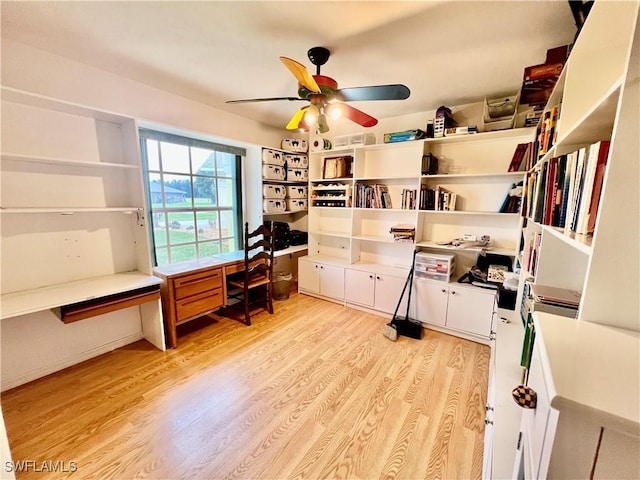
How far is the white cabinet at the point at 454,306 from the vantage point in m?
2.52

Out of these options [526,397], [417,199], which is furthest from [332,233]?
[526,397]

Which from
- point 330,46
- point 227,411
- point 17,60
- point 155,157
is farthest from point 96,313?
point 330,46

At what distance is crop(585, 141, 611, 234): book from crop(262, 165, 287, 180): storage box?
3007 millimetres

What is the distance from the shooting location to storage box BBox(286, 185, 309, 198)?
361 centimetres

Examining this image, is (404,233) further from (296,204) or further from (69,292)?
(69,292)

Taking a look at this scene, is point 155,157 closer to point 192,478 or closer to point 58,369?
point 58,369

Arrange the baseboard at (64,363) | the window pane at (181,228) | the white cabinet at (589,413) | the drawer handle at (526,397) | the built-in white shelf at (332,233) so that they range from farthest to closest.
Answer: the built-in white shelf at (332,233) < the window pane at (181,228) < the baseboard at (64,363) < the drawer handle at (526,397) < the white cabinet at (589,413)

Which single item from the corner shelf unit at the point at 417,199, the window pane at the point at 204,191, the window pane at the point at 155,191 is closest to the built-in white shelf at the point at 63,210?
the window pane at the point at 155,191

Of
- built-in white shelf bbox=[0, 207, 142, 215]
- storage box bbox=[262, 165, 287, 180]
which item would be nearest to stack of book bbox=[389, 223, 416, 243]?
storage box bbox=[262, 165, 287, 180]

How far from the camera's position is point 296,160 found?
361cm

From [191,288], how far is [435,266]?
2.51m

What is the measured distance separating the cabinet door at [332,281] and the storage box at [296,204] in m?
0.88

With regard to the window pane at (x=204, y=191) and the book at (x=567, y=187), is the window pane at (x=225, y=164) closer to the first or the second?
the window pane at (x=204, y=191)

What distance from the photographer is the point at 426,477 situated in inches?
53.4
